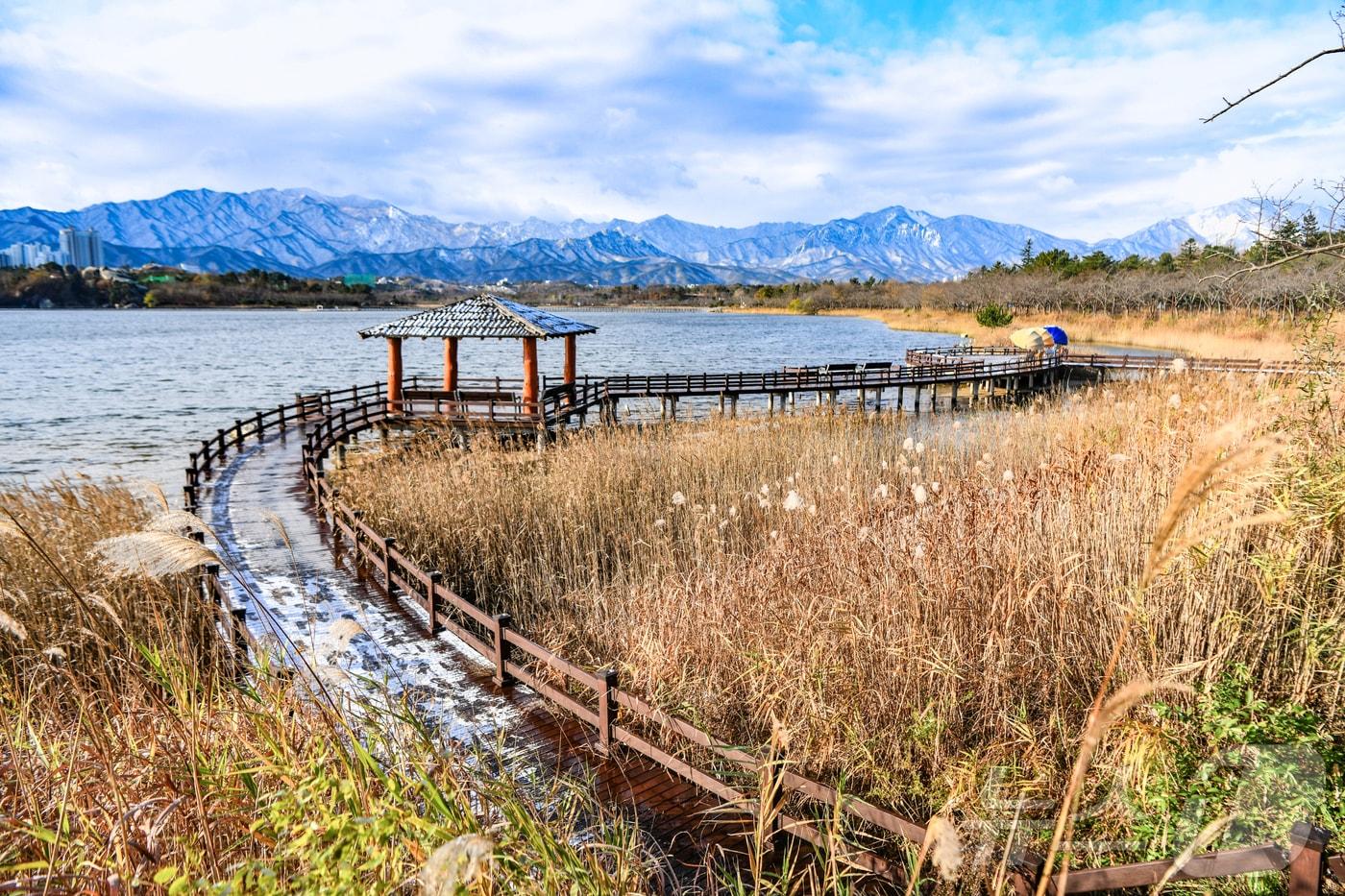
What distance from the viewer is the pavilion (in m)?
21.8

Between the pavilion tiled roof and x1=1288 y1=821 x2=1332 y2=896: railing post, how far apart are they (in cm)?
2042

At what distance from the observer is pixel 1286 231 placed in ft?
20.2

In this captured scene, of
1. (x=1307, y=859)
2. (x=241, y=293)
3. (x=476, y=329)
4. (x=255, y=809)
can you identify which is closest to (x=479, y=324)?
(x=476, y=329)

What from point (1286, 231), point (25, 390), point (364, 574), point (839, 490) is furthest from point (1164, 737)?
point (25, 390)

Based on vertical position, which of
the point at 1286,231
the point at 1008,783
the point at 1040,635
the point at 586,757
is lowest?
the point at 586,757

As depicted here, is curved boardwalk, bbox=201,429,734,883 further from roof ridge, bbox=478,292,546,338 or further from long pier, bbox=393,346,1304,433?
roof ridge, bbox=478,292,546,338

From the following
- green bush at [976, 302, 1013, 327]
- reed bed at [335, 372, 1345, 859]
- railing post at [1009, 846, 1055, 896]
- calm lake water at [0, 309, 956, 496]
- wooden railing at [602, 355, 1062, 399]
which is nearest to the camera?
railing post at [1009, 846, 1055, 896]

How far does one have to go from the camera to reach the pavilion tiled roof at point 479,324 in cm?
2181

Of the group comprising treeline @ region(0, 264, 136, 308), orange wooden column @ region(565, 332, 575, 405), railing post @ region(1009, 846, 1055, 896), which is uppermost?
treeline @ region(0, 264, 136, 308)

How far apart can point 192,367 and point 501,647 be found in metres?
58.4

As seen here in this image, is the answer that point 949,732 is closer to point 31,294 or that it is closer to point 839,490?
point 839,490

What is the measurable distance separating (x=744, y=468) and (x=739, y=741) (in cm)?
857

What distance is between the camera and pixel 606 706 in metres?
5.78

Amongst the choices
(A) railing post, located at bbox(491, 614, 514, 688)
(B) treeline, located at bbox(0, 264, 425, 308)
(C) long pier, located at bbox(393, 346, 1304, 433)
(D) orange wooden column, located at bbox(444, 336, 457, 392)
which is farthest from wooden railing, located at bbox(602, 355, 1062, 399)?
(B) treeline, located at bbox(0, 264, 425, 308)
